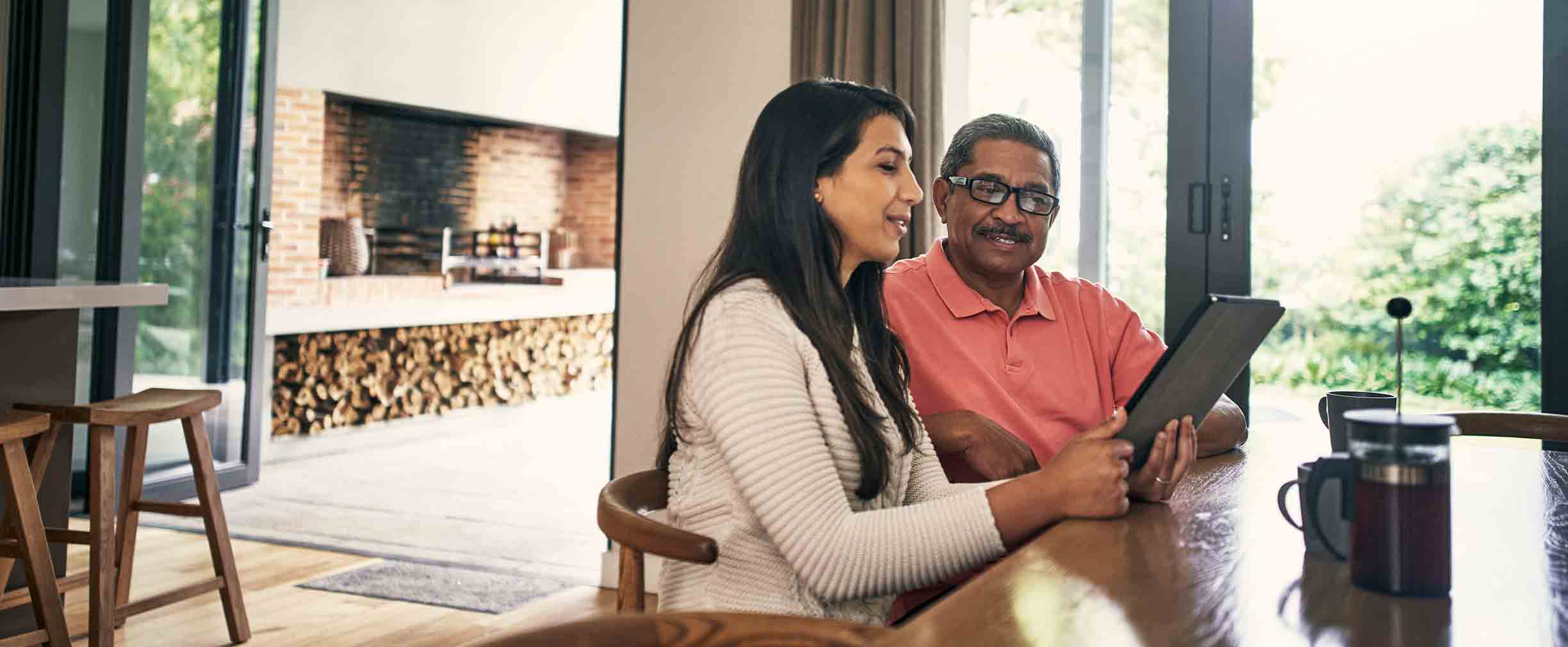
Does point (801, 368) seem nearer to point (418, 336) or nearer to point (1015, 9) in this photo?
point (1015, 9)

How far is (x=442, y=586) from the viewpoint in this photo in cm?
346

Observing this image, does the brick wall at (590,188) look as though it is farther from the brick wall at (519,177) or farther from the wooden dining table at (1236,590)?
the wooden dining table at (1236,590)

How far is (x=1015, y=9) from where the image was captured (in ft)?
11.2

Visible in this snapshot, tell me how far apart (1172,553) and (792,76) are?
228 centimetres

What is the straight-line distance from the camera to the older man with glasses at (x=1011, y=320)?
1.84 metres

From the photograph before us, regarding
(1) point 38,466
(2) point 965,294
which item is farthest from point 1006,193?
(1) point 38,466

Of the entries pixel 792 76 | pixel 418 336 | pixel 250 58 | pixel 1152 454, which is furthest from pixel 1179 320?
pixel 418 336

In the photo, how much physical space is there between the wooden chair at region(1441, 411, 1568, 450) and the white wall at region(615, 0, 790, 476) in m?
1.78

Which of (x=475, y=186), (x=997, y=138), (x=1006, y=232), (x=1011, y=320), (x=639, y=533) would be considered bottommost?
(x=639, y=533)

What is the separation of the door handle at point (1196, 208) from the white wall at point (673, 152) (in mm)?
1050

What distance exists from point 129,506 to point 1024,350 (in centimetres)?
217

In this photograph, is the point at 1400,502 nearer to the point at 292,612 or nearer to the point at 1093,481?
the point at 1093,481

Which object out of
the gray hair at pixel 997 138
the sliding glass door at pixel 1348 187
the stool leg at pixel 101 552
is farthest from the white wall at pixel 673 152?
the gray hair at pixel 997 138

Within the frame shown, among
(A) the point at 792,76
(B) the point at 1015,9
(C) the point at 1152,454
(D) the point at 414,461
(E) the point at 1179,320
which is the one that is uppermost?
(B) the point at 1015,9
